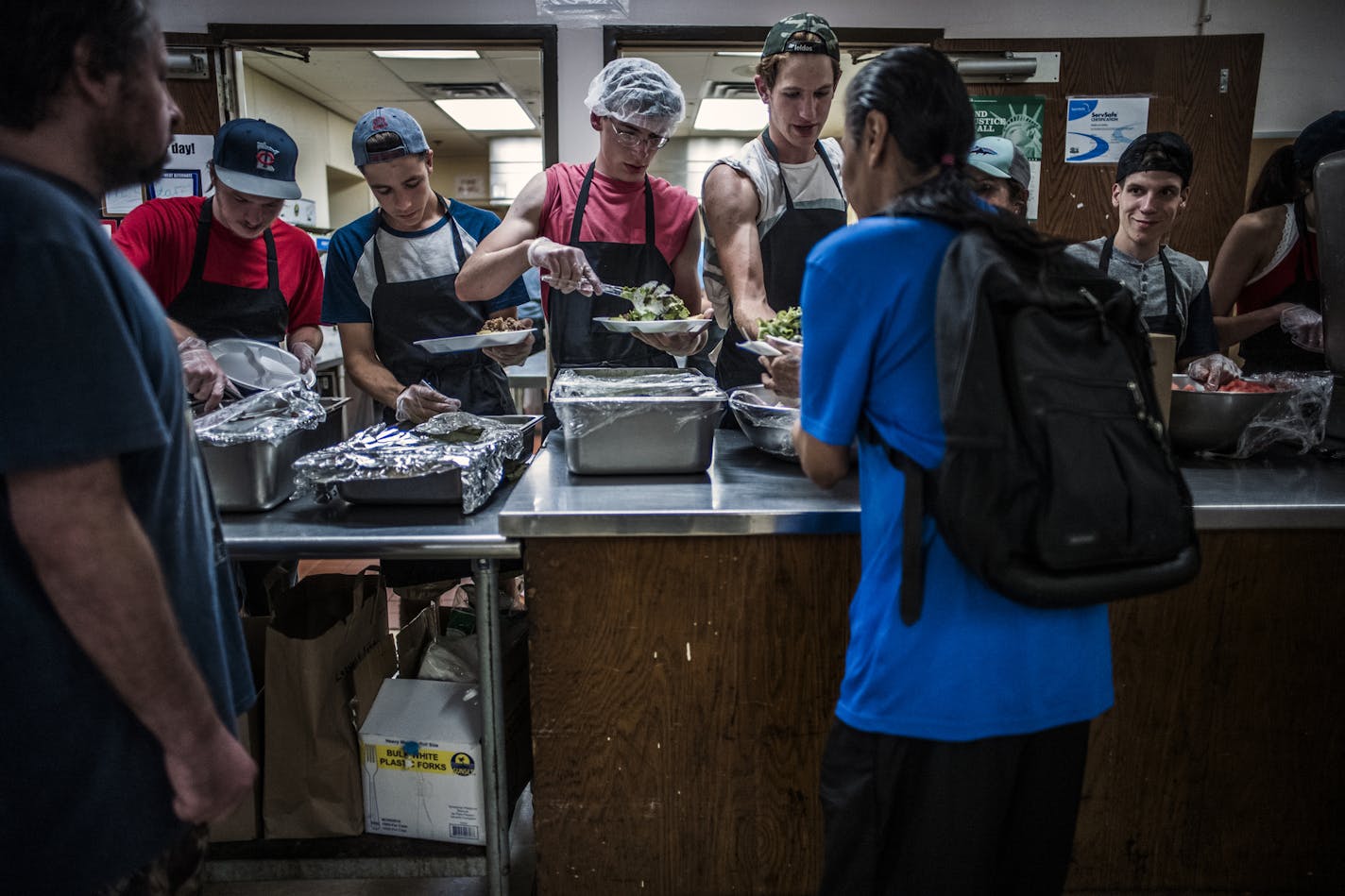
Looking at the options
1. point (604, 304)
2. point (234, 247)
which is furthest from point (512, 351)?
point (234, 247)

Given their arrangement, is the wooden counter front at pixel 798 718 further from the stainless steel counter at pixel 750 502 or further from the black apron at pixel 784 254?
the black apron at pixel 784 254

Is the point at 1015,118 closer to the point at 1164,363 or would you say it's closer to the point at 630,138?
the point at 630,138

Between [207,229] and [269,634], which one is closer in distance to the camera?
[269,634]

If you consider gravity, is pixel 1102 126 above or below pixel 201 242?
above

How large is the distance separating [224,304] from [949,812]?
7.85ft

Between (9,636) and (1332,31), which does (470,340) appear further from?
(1332,31)

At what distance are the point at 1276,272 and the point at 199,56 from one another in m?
4.30

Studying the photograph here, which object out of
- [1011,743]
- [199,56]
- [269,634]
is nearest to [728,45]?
[199,56]

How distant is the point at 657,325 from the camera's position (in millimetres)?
1964

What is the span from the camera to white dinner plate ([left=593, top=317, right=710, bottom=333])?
1.97 metres

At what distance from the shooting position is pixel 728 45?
3.81 m

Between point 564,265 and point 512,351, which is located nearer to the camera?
point 564,265

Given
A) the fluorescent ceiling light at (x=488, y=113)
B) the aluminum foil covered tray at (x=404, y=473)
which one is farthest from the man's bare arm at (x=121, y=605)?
the fluorescent ceiling light at (x=488, y=113)

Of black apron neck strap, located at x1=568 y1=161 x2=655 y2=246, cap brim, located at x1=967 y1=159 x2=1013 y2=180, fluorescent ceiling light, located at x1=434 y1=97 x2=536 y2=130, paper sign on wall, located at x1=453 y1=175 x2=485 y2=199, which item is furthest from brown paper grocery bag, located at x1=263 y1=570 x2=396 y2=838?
paper sign on wall, located at x1=453 y1=175 x2=485 y2=199
